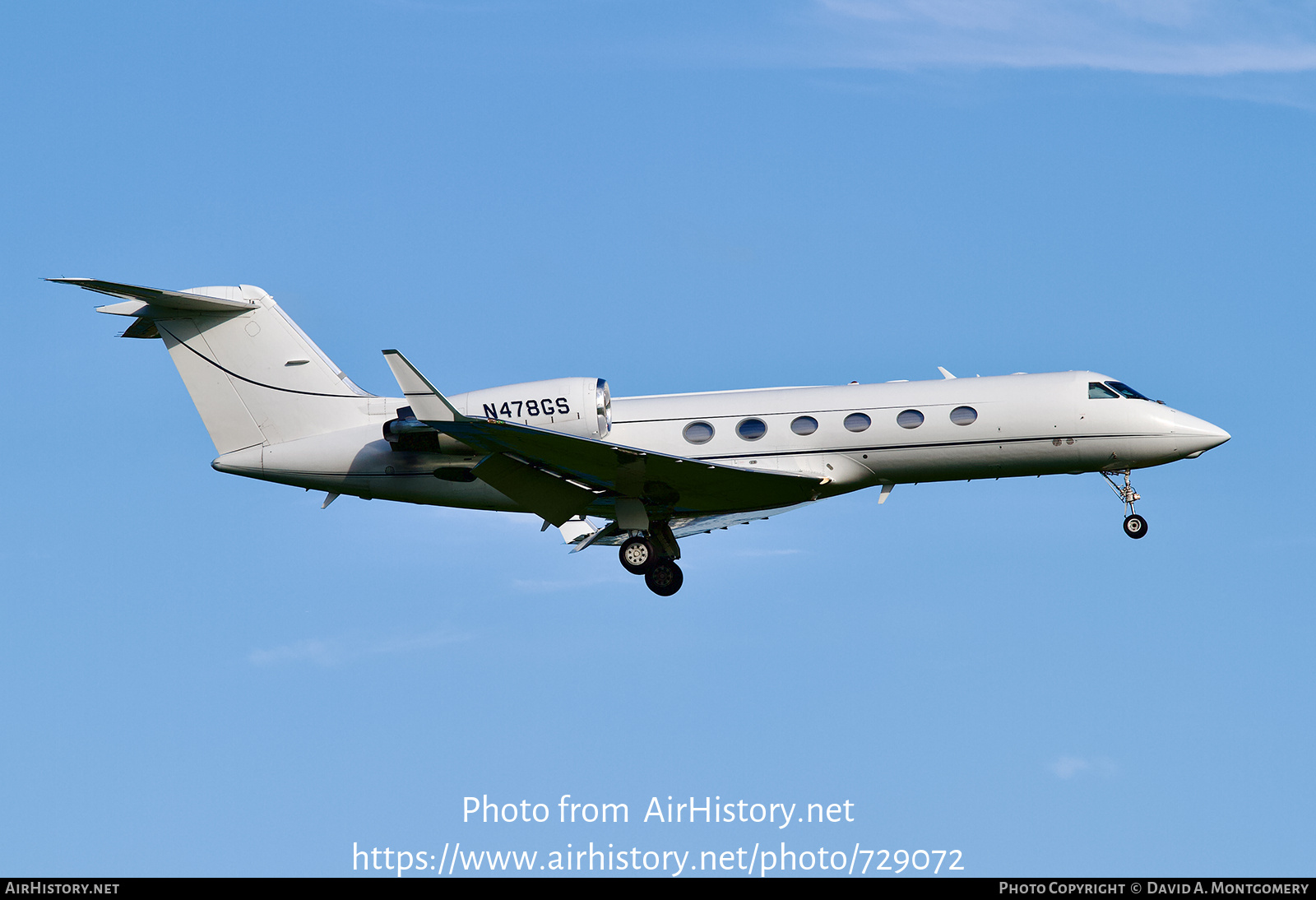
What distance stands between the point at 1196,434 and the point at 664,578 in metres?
9.28

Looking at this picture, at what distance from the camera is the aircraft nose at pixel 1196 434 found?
79.2 feet

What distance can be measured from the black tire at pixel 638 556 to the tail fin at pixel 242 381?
5121 millimetres

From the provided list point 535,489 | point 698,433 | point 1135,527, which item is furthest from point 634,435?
point 1135,527

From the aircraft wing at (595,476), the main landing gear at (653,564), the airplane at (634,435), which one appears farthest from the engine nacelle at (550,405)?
the main landing gear at (653,564)

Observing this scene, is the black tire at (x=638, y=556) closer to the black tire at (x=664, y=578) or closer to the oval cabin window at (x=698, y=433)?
the black tire at (x=664, y=578)

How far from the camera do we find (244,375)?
2561 cm

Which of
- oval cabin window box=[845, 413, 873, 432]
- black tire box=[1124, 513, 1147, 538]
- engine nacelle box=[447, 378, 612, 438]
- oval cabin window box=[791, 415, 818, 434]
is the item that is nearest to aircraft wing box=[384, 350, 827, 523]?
engine nacelle box=[447, 378, 612, 438]

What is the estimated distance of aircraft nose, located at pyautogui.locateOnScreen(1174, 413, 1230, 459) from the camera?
2414cm

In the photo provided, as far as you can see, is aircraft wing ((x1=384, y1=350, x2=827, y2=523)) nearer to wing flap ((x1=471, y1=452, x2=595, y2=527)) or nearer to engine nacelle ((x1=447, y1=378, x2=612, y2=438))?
wing flap ((x1=471, y1=452, x2=595, y2=527))

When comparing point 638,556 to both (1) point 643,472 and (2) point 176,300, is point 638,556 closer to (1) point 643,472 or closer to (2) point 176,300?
(1) point 643,472

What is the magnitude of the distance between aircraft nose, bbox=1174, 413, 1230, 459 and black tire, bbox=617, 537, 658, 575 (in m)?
9.07
